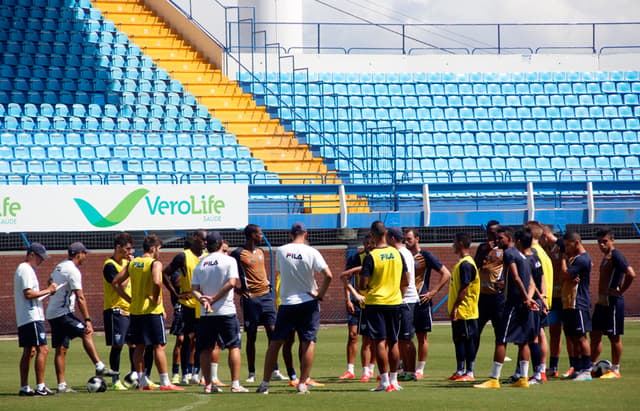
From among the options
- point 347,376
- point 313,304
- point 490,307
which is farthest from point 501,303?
point 313,304

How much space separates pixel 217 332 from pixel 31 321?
221cm

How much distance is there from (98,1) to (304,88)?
717cm

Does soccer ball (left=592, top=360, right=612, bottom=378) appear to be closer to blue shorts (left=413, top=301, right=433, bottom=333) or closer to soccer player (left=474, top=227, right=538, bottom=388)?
soccer player (left=474, top=227, right=538, bottom=388)

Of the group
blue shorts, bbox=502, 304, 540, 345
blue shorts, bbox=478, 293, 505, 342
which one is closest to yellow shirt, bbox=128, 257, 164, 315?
blue shorts, bbox=502, 304, 540, 345

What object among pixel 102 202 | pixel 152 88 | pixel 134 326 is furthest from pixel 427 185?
pixel 134 326

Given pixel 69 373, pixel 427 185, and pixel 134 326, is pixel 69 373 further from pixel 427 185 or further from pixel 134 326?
pixel 427 185

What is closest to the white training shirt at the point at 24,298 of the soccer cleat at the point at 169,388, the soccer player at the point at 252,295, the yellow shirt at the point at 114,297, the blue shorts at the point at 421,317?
the yellow shirt at the point at 114,297

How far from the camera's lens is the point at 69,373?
14.6m

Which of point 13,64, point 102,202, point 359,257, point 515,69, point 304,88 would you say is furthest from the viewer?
point 515,69

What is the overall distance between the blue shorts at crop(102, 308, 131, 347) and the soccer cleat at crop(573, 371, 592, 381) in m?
5.63

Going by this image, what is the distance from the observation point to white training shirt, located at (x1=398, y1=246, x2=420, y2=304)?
1244 cm

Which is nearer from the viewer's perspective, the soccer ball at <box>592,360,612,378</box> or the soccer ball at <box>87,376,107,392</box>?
the soccer ball at <box>87,376,107,392</box>

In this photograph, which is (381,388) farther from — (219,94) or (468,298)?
(219,94)

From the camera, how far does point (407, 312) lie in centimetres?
1229
